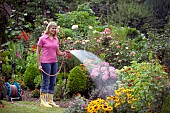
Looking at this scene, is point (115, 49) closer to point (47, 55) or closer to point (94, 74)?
point (94, 74)

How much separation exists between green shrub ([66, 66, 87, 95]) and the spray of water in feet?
0.74

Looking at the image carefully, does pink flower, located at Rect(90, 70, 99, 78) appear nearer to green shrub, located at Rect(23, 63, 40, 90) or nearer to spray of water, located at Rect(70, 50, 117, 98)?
spray of water, located at Rect(70, 50, 117, 98)

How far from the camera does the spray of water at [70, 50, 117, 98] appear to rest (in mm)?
7738

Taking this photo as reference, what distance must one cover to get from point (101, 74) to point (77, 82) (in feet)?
1.99

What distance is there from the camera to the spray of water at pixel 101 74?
7.74 m

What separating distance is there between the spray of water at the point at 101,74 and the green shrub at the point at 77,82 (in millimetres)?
225

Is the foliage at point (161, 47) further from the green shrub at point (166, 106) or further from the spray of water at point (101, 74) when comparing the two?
the green shrub at point (166, 106)

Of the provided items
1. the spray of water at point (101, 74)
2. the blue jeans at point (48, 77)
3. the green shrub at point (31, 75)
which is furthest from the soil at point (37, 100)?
the spray of water at point (101, 74)

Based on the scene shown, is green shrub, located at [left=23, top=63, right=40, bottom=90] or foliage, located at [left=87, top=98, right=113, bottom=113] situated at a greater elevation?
foliage, located at [left=87, top=98, right=113, bottom=113]

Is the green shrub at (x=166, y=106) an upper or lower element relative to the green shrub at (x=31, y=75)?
upper

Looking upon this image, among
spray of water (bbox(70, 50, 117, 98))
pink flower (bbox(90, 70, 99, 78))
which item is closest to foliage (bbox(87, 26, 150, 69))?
spray of water (bbox(70, 50, 117, 98))

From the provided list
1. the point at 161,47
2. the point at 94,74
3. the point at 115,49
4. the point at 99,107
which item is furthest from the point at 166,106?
the point at 115,49

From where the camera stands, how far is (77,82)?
8.60 m

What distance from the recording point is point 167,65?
9.38 metres
